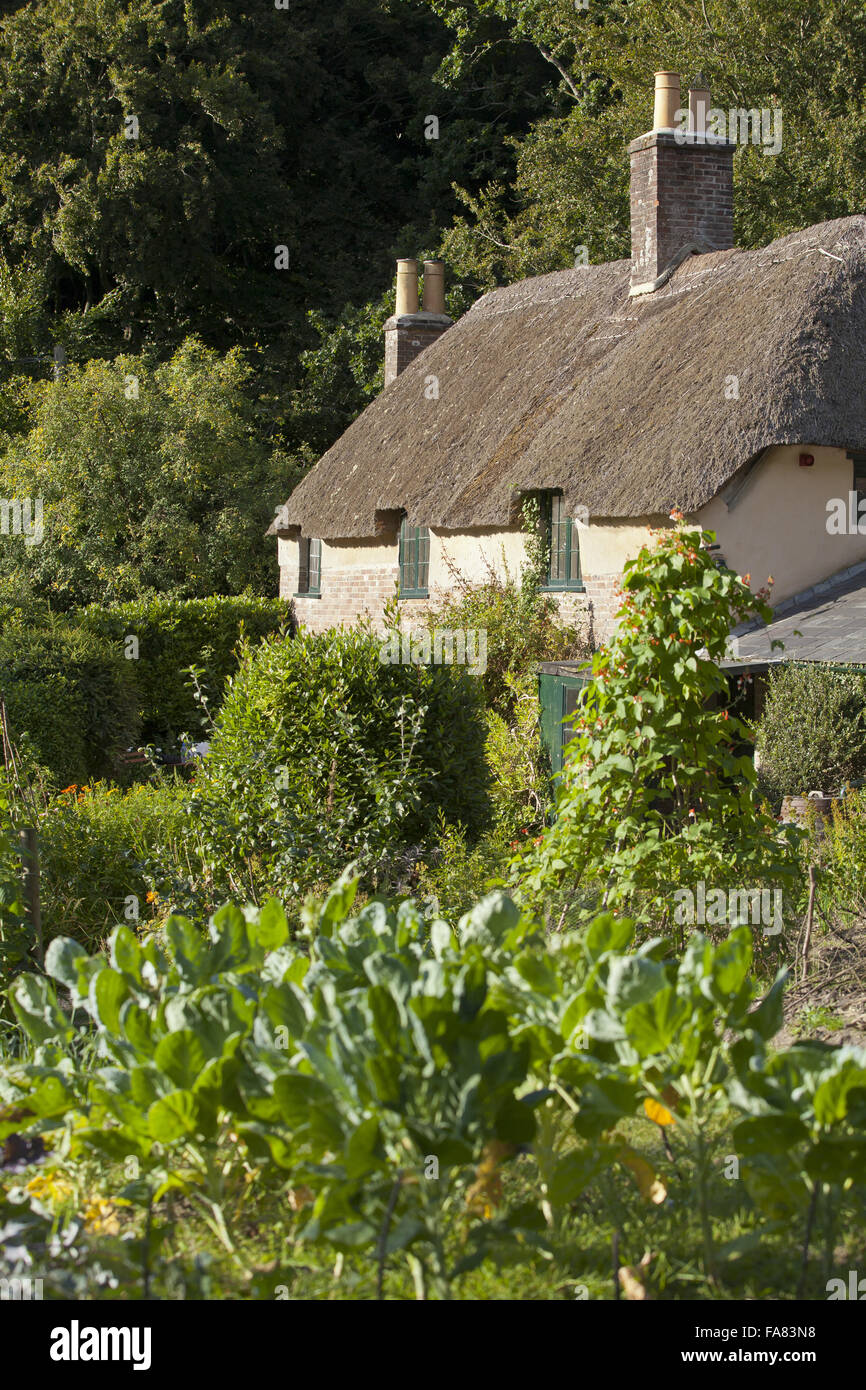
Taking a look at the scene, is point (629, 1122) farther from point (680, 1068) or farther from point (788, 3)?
point (788, 3)

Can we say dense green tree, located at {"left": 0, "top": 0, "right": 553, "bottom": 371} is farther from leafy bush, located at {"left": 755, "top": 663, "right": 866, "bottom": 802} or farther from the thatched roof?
leafy bush, located at {"left": 755, "top": 663, "right": 866, "bottom": 802}

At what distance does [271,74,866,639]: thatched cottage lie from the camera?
42.0 ft

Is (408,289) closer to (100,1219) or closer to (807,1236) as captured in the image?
(100,1219)

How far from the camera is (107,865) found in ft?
24.7

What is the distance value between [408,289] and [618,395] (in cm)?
795

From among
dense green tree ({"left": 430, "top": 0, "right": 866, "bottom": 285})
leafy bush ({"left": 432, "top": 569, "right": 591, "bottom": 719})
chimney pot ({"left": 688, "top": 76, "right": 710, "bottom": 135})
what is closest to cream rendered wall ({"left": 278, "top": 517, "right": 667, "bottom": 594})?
leafy bush ({"left": 432, "top": 569, "right": 591, "bottom": 719})

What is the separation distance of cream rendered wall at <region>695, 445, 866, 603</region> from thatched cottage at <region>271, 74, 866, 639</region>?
0.02 m

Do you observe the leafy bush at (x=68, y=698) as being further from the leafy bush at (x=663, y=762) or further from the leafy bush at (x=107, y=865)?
the leafy bush at (x=663, y=762)

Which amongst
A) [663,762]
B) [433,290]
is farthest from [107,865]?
[433,290]

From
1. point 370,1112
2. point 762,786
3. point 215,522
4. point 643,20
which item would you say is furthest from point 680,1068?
point 643,20

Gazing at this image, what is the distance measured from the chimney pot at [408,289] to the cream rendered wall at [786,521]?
10.0 metres

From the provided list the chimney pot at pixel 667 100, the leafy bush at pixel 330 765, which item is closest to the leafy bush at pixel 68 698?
the leafy bush at pixel 330 765

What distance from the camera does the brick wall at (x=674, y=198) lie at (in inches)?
591
